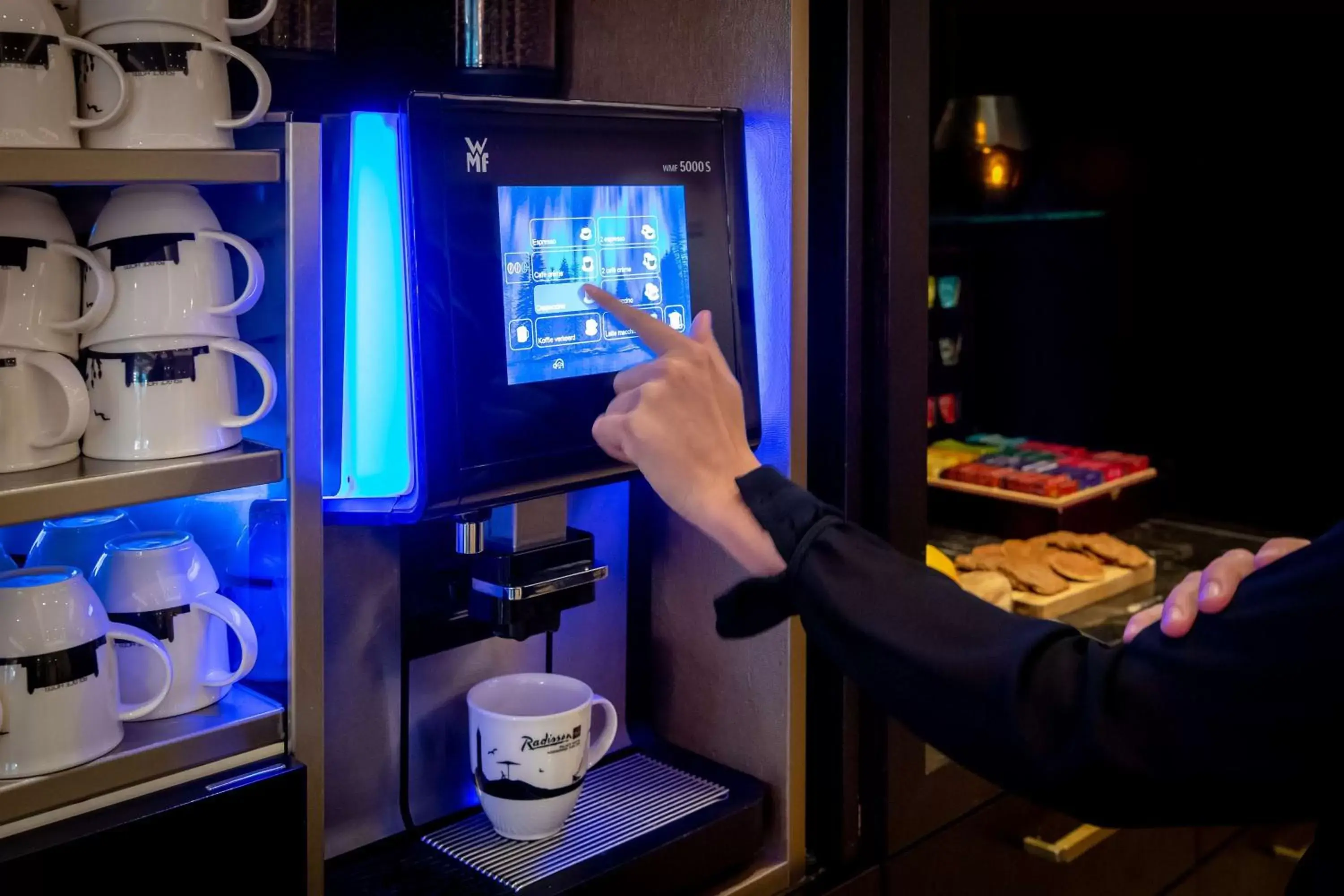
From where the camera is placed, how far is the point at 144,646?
0.99 m

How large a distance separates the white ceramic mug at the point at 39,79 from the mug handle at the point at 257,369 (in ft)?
0.55

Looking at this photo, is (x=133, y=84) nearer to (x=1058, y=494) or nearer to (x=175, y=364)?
(x=175, y=364)

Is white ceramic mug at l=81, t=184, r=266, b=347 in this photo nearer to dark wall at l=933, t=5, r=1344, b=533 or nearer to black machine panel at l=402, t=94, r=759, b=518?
black machine panel at l=402, t=94, r=759, b=518

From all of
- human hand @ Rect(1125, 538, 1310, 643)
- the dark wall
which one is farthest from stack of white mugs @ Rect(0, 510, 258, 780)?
the dark wall

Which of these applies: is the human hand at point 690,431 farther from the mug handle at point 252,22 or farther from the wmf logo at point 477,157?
the mug handle at point 252,22

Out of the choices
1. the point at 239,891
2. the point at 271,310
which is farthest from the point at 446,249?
the point at 239,891

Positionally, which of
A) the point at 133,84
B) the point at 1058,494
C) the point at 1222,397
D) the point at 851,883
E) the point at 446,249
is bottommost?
the point at 851,883

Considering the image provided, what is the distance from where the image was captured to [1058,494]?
2.06 meters

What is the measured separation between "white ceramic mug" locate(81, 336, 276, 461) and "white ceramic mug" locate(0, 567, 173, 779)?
0.10 m

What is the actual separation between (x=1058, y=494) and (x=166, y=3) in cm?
151

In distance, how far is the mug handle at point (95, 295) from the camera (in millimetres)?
928

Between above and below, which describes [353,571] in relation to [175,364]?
below

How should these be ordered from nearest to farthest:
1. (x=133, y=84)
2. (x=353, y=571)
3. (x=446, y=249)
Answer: (x=133, y=84) < (x=446, y=249) < (x=353, y=571)

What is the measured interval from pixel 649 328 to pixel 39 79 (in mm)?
459
